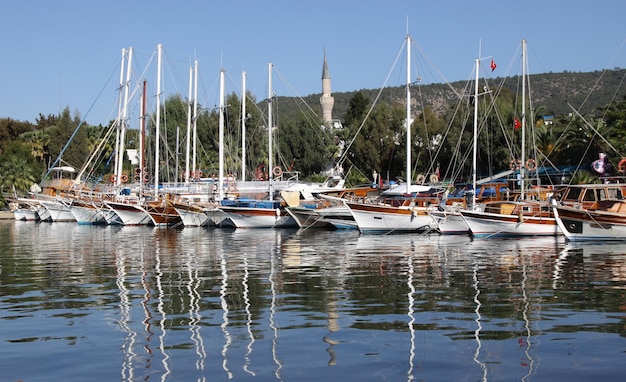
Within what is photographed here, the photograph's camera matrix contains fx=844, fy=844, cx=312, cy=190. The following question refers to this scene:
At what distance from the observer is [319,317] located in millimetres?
16734

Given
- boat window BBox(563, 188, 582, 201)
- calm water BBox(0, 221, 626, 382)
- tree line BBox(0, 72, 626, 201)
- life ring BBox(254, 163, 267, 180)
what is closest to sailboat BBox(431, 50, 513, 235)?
boat window BBox(563, 188, 582, 201)

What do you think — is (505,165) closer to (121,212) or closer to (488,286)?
(121,212)

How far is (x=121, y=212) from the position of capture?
6500 centimetres

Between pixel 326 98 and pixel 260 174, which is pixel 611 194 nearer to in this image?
pixel 260 174

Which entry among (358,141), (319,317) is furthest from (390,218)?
(358,141)

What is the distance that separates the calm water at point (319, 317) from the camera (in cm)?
1239

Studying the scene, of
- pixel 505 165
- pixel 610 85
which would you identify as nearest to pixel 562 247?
pixel 505 165

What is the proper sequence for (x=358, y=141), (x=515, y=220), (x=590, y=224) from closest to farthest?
(x=590, y=224) → (x=515, y=220) → (x=358, y=141)

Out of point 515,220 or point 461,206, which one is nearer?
point 515,220

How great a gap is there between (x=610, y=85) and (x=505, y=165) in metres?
106

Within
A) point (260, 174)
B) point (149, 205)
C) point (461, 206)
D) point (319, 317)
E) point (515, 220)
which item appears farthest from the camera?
point (260, 174)

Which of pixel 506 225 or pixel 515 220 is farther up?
pixel 515 220

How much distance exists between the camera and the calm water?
12.4 meters

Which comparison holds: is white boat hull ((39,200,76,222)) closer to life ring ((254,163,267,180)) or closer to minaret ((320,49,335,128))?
life ring ((254,163,267,180))
